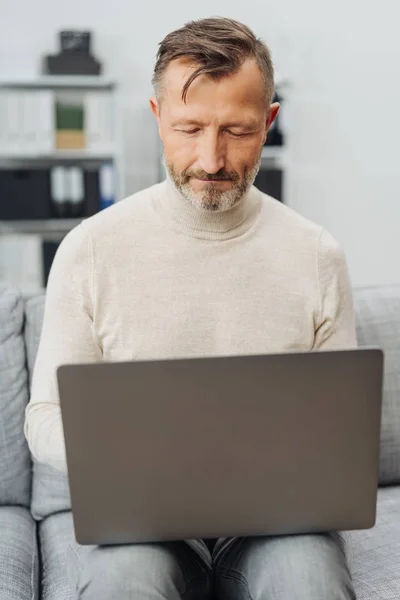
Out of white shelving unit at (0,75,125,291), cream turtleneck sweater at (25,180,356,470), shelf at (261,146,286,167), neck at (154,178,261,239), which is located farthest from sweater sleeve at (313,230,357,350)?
shelf at (261,146,286,167)

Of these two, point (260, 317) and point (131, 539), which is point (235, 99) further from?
point (131, 539)

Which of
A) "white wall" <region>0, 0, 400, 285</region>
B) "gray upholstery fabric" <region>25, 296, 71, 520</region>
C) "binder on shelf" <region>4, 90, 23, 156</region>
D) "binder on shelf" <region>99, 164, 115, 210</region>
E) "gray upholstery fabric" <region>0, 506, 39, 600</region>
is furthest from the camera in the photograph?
"white wall" <region>0, 0, 400, 285</region>

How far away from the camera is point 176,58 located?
1.20m

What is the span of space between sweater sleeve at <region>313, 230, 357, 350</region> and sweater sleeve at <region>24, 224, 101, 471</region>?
360mm

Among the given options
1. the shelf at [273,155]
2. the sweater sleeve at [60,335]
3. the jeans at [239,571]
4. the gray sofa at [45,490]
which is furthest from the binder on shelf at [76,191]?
A: the jeans at [239,571]

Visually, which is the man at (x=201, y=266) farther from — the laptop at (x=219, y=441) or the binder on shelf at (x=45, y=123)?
the binder on shelf at (x=45, y=123)

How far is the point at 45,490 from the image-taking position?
59.0 inches

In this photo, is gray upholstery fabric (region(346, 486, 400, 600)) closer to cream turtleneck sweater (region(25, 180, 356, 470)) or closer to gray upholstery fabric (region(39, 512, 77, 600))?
cream turtleneck sweater (region(25, 180, 356, 470))

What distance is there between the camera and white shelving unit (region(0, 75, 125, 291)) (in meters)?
3.73

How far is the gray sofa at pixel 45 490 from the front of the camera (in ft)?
4.26

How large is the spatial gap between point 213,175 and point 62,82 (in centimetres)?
273

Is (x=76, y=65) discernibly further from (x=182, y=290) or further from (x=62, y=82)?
(x=182, y=290)

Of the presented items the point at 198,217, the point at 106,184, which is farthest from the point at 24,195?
the point at 198,217

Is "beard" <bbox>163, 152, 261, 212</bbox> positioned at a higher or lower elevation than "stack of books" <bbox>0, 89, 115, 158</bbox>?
higher
